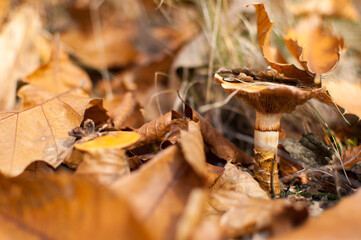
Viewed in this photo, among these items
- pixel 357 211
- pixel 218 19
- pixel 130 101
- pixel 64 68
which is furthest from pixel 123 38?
pixel 357 211

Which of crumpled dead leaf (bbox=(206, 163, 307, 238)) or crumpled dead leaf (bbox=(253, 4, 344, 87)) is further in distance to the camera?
crumpled dead leaf (bbox=(253, 4, 344, 87))

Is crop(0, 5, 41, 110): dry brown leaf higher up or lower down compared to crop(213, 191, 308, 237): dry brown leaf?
higher up

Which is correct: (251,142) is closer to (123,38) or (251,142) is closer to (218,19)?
(218,19)

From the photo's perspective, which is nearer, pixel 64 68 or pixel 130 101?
pixel 130 101

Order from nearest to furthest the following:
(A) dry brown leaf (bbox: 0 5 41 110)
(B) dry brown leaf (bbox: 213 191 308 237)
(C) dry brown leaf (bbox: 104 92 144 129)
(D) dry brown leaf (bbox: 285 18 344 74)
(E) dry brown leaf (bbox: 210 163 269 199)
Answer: (B) dry brown leaf (bbox: 213 191 308 237), (E) dry brown leaf (bbox: 210 163 269 199), (D) dry brown leaf (bbox: 285 18 344 74), (C) dry brown leaf (bbox: 104 92 144 129), (A) dry brown leaf (bbox: 0 5 41 110)

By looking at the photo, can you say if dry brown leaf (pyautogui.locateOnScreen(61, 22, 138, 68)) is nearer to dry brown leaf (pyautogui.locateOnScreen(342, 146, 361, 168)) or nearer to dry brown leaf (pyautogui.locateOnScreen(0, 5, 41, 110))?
dry brown leaf (pyautogui.locateOnScreen(0, 5, 41, 110))

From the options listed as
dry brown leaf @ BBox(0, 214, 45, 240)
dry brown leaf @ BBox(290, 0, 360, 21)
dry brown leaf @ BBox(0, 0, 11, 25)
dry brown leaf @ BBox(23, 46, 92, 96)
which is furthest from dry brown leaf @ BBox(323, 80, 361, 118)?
dry brown leaf @ BBox(0, 0, 11, 25)

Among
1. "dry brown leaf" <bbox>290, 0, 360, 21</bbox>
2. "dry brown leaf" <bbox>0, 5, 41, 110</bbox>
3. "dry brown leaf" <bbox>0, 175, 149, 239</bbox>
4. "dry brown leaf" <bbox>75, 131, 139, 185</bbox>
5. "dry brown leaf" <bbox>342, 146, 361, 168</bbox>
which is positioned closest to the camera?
"dry brown leaf" <bbox>0, 175, 149, 239</bbox>
